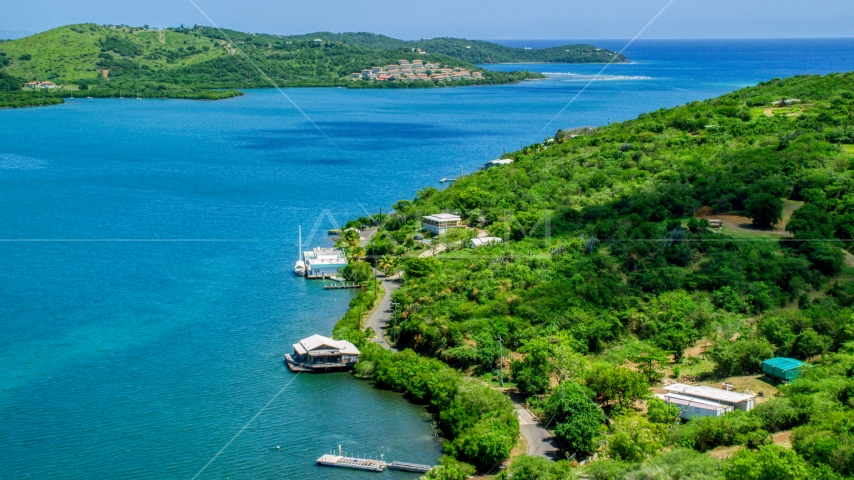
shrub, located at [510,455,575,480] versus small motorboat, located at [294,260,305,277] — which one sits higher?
small motorboat, located at [294,260,305,277]

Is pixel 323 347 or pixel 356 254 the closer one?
pixel 323 347

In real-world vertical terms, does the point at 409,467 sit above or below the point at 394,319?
below

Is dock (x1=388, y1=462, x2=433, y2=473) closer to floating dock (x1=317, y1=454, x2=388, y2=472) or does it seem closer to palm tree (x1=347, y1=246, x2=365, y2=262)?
floating dock (x1=317, y1=454, x2=388, y2=472)

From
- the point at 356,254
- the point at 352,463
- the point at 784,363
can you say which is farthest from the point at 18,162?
the point at 784,363

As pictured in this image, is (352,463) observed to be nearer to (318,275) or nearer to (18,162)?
(318,275)

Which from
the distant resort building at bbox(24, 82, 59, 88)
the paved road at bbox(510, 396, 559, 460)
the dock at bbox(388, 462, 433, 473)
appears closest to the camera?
the dock at bbox(388, 462, 433, 473)

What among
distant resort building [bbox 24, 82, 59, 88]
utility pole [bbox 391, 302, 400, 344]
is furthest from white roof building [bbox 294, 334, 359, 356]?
distant resort building [bbox 24, 82, 59, 88]

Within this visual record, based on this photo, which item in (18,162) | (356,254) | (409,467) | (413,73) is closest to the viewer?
(409,467)
